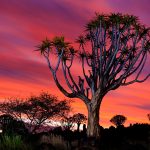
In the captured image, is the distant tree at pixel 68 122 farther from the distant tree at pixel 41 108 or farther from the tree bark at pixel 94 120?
the tree bark at pixel 94 120

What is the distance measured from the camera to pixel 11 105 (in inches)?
1841

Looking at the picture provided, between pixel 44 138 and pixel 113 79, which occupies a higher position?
pixel 113 79

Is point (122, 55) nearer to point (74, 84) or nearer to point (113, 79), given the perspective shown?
point (113, 79)

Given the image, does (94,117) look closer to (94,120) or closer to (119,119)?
(94,120)

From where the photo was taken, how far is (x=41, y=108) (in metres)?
47.1

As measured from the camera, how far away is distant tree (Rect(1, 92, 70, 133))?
4634 cm

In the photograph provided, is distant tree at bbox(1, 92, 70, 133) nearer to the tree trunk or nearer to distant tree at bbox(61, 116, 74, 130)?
distant tree at bbox(61, 116, 74, 130)

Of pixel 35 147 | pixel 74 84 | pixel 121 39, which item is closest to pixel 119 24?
pixel 121 39

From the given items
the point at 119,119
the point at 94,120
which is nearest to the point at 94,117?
the point at 94,120

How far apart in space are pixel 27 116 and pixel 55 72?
22535 mm

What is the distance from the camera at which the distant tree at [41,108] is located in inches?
1825

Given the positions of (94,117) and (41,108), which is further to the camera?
(41,108)

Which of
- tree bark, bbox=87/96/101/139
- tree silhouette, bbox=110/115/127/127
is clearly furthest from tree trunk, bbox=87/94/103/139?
tree silhouette, bbox=110/115/127/127

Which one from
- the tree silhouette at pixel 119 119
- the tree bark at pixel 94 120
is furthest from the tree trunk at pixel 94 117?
the tree silhouette at pixel 119 119
